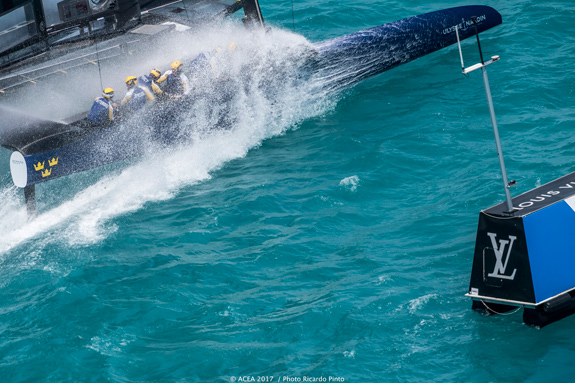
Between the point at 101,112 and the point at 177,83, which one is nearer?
the point at 101,112

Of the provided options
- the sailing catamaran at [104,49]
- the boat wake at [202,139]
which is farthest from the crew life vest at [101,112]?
the boat wake at [202,139]

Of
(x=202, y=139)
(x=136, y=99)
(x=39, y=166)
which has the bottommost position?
(x=202, y=139)

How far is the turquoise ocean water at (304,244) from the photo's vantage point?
6.95 meters

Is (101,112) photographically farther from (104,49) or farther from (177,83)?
(104,49)

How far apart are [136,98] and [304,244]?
4.72 metres

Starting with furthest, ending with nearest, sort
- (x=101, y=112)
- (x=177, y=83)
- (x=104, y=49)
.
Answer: (x=104, y=49)
(x=177, y=83)
(x=101, y=112)

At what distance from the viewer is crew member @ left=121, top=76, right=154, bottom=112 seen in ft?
39.4

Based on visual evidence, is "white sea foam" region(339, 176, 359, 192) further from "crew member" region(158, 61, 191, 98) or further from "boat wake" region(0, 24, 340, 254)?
"crew member" region(158, 61, 191, 98)

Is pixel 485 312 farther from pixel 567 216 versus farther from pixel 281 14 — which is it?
pixel 281 14

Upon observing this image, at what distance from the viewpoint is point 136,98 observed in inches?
473

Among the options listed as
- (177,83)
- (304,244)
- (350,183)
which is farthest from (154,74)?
(304,244)

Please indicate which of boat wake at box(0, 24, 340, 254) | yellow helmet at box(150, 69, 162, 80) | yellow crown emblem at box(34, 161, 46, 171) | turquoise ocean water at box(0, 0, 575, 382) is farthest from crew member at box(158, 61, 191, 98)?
yellow crown emblem at box(34, 161, 46, 171)

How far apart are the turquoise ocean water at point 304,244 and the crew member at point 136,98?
0.96m

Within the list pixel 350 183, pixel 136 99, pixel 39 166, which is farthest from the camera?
pixel 136 99
